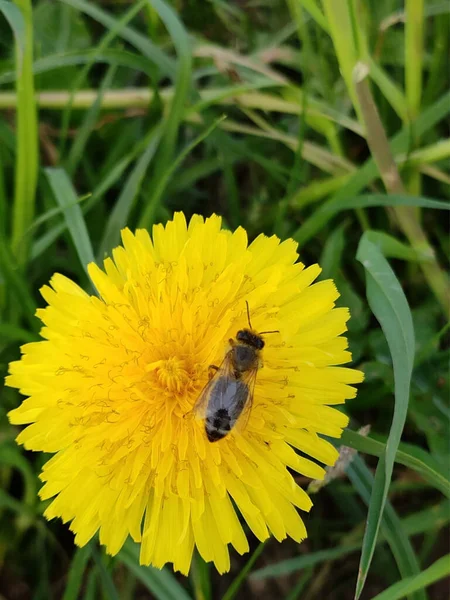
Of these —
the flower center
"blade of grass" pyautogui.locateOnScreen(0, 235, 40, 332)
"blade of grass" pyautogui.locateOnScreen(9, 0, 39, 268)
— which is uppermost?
"blade of grass" pyautogui.locateOnScreen(9, 0, 39, 268)

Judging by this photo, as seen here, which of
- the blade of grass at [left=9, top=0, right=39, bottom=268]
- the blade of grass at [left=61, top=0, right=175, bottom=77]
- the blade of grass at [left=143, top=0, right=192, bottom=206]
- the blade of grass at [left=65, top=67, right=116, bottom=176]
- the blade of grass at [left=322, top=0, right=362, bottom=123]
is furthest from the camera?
the blade of grass at [left=65, top=67, right=116, bottom=176]

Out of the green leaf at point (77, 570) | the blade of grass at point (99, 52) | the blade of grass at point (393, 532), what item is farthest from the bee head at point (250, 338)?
the blade of grass at point (99, 52)

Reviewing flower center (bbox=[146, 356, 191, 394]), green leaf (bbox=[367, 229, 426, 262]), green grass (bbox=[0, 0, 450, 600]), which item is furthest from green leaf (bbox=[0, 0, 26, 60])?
green leaf (bbox=[367, 229, 426, 262])

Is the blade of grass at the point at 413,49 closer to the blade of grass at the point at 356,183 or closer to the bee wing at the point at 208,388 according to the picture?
the blade of grass at the point at 356,183

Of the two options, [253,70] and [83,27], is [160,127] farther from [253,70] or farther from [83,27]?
[83,27]

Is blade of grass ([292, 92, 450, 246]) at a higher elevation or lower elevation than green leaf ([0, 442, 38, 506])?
higher

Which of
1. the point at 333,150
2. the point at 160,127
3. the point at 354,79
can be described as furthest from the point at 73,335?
the point at 333,150

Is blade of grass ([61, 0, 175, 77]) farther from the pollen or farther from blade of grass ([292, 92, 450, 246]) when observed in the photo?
the pollen

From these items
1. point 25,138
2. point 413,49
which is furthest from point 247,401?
point 413,49

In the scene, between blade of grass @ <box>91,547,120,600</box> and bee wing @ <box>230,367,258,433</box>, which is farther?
blade of grass @ <box>91,547,120,600</box>
